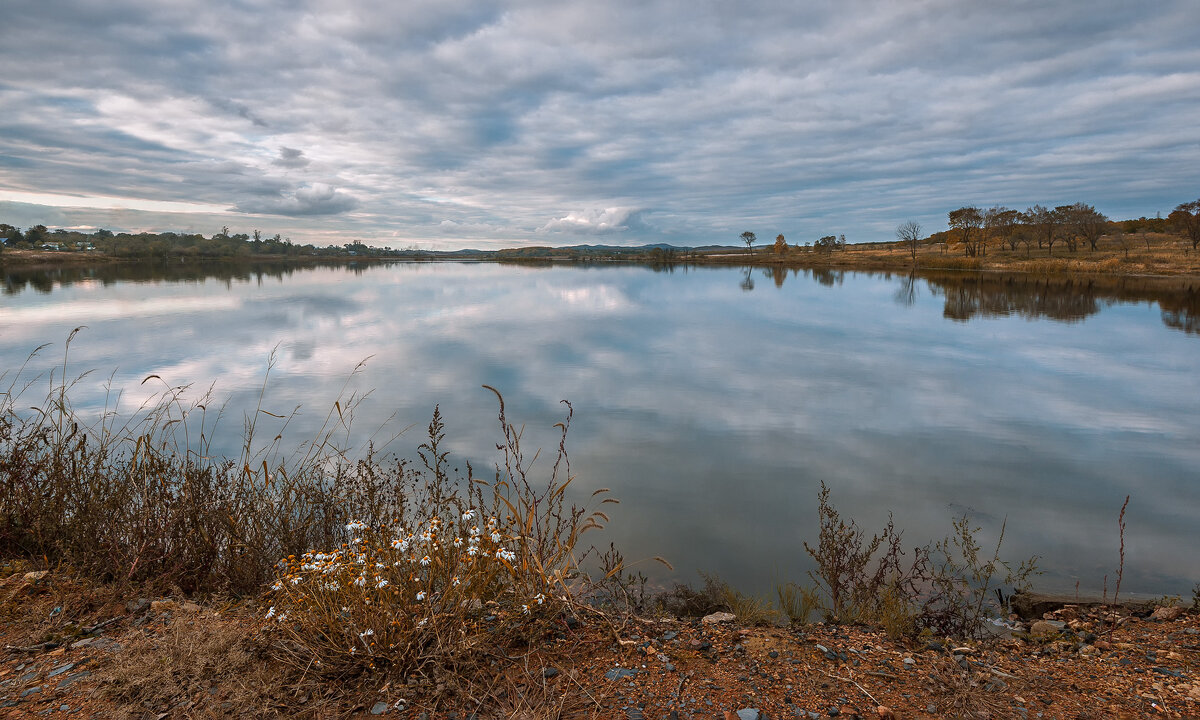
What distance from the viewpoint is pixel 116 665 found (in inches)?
113

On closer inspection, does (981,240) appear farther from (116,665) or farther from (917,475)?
(116,665)

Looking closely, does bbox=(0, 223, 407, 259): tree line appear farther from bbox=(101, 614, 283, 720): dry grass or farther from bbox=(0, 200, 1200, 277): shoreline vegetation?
bbox=(101, 614, 283, 720): dry grass

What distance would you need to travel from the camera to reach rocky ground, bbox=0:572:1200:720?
9.08 feet

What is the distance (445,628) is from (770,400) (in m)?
10.1

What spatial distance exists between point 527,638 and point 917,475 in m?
6.67

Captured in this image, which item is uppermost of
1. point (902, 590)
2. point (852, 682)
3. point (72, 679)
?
point (72, 679)

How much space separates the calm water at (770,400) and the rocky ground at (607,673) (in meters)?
1.86

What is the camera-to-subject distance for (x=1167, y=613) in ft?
14.3

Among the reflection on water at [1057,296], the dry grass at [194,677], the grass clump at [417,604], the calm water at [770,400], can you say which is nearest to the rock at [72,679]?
the dry grass at [194,677]

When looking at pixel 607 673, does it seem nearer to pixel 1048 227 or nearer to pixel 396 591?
pixel 396 591

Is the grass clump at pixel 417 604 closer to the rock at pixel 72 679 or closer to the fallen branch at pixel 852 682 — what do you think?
the rock at pixel 72 679

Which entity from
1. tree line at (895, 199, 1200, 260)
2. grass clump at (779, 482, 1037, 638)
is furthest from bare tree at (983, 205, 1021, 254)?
grass clump at (779, 482, 1037, 638)

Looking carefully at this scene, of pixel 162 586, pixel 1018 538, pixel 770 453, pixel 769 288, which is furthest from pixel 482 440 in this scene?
pixel 769 288

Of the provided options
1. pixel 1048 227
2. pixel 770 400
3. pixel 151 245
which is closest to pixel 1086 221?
pixel 1048 227
